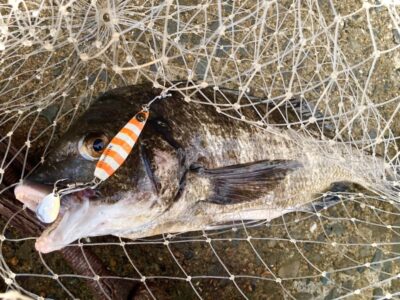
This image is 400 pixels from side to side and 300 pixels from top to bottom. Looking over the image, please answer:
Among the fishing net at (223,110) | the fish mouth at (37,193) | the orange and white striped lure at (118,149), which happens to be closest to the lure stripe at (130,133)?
the orange and white striped lure at (118,149)

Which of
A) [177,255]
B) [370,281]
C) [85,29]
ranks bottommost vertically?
[370,281]

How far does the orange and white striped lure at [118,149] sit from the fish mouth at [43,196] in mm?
85

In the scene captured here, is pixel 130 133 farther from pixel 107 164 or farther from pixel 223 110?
pixel 223 110

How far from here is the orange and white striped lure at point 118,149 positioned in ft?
6.82

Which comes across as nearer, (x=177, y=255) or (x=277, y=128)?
(x=277, y=128)

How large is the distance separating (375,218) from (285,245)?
1.98 feet

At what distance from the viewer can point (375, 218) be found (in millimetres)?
3529

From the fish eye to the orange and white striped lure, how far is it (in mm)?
47

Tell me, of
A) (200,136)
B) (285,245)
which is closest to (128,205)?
(200,136)

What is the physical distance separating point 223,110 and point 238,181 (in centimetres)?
34

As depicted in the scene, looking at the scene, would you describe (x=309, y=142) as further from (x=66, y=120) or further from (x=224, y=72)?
(x=66, y=120)

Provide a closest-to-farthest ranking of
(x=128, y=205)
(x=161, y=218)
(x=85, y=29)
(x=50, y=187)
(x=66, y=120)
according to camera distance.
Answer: (x=50, y=187) < (x=128, y=205) < (x=161, y=218) < (x=85, y=29) < (x=66, y=120)

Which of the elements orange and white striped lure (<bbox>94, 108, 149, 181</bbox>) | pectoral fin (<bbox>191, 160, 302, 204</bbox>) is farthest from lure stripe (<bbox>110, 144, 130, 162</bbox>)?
pectoral fin (<bbox>191, 160, 302, 204</bbox>)

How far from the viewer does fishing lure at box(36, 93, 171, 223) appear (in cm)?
196
